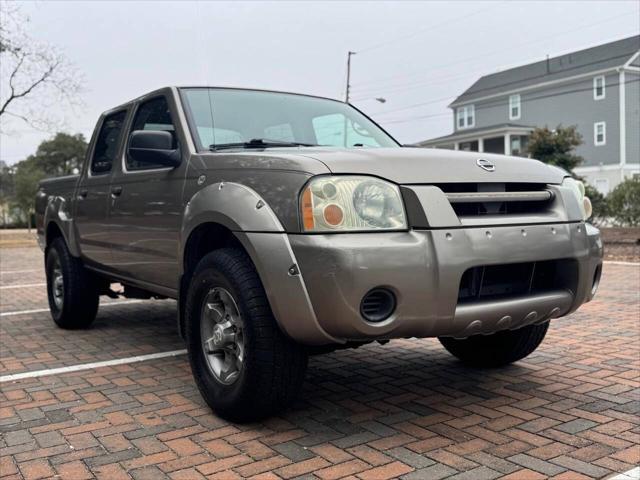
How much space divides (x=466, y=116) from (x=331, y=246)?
41.4m

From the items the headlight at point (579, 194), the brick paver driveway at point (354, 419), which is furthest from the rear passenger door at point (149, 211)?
the headlight at point (579, 194)

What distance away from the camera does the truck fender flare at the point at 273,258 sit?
9.61ft

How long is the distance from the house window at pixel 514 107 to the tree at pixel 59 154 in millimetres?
38299

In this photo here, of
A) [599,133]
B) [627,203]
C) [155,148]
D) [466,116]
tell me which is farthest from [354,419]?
[466,116]

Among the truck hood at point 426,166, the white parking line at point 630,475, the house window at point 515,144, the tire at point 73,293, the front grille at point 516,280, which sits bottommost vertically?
the white parking line at point 630,475

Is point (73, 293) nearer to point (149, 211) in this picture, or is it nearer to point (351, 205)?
point (149, 211)

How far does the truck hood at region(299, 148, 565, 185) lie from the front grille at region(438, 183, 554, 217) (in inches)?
1.5

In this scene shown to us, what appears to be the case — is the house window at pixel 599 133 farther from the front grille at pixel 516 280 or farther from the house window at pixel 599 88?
the front grille at pixel 516 280

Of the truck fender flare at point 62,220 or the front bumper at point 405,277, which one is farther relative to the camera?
the truck fender flare at point 62,220

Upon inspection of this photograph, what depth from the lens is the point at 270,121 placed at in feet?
14.5

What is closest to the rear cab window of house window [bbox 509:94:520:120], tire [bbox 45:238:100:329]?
tire [bbox 45:238:100:329]

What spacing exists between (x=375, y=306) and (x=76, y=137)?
6296cm

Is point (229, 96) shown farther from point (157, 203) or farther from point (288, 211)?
point (288, 211)

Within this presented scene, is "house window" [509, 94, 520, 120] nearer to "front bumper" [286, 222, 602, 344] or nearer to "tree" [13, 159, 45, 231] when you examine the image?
"tree" [13, 159, 45, 231]
